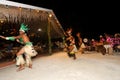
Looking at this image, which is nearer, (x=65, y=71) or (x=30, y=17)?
(x=65, y=71)

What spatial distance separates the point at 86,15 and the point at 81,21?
1.12 metres

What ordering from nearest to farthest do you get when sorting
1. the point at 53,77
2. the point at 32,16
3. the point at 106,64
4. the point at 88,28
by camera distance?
the point at 53,77 → the point at 106,64 → the point at 32,16 → the point at 88,28

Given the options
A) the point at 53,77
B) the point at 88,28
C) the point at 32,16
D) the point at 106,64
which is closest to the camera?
the point at 53,77

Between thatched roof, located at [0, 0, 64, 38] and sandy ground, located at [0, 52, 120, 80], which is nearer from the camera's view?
sandy ground, located at [0, 52, 120, 80]

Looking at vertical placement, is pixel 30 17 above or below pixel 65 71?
above

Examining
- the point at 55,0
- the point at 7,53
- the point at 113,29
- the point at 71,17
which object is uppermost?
the point at 55,0

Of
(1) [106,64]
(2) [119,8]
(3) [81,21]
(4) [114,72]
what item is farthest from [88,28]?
(4) [114,72]

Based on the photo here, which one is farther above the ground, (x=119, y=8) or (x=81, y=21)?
(x=119, y=8)

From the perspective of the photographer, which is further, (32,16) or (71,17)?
(71,17)

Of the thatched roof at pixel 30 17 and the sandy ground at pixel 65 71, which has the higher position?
the thatched roof at pixel 30 17

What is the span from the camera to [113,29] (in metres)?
22.0

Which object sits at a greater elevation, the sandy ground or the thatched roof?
the thatched roof

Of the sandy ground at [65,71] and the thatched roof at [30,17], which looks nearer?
the sandy ground at [65,71]

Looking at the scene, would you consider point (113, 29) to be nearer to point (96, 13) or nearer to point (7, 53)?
point (96, 13)
